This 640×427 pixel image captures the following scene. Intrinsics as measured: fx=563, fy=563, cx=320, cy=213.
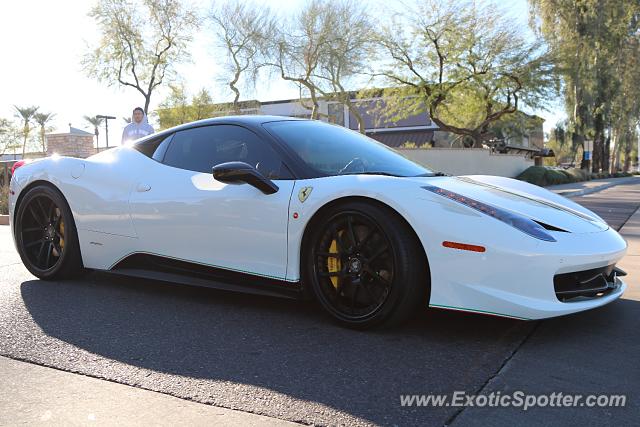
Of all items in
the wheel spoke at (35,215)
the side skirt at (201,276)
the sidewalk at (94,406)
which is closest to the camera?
the sidewalk at (94,406)

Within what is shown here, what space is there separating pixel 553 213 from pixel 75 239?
3.32 m

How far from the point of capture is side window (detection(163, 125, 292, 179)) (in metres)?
3.49

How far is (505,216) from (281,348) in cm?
130

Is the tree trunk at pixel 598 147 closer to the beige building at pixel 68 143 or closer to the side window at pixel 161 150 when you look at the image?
the beige building at pixel 68 143

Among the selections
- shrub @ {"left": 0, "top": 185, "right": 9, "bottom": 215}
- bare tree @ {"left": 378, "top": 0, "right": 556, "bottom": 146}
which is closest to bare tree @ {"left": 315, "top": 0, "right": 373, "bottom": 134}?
bare tree @ {"left": 378, "top": 0, "right": 556, "bottom": 146}

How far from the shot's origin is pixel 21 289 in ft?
13.9

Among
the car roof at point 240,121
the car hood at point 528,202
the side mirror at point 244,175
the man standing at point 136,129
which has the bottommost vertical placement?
the car hood at point 528,202

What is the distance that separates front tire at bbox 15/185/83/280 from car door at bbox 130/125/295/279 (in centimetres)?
75

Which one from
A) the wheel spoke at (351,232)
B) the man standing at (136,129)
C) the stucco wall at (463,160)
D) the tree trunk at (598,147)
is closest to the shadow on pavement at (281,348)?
the wheel spoke at (351,232)

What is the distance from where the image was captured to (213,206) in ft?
11.4

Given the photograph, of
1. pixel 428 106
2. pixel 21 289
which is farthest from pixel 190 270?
pixel 428 106

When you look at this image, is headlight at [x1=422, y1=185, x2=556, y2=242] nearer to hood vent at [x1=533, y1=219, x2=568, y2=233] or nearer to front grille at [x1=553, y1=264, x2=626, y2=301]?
hood vent at [x1=533, y1=219, x2=568, y2=233]

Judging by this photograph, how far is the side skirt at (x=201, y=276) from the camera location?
3293 millimetres

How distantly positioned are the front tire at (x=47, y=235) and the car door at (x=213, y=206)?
75cm
